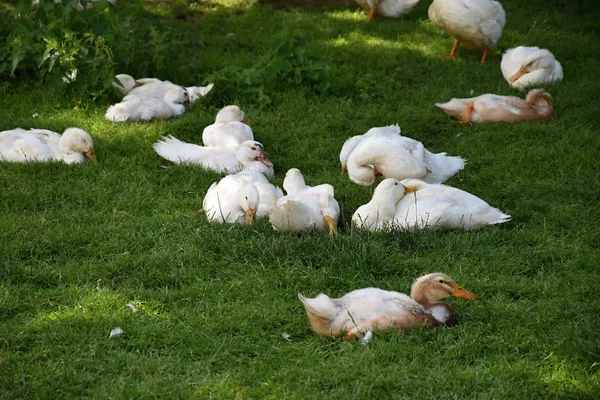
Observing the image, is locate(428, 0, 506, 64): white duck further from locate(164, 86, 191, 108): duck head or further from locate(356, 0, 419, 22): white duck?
locate(164, 86, 191, 108): duck head

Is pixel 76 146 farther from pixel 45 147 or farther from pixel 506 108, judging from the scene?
pixel 506 108

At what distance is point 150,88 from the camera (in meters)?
8.73

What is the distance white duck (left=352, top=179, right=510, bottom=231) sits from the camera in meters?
6.04

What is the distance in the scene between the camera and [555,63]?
9578 mm

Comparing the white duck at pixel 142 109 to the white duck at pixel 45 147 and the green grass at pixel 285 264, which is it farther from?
the white duck at pixel 45 147

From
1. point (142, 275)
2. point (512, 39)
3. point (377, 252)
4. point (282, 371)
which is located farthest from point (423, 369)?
point (512, 39)

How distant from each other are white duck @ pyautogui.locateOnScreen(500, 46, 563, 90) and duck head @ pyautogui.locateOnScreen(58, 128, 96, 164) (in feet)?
15.6

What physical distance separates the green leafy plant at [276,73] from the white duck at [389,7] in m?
2.77

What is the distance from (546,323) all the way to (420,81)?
533 cm

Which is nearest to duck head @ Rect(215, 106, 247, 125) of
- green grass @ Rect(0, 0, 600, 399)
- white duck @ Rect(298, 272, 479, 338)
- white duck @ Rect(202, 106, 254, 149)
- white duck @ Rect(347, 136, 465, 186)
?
white duck @ Rect(202, 106, 254, 149)

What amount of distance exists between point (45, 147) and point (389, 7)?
5837 millimetres

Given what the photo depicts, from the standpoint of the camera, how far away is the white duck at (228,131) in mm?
7625

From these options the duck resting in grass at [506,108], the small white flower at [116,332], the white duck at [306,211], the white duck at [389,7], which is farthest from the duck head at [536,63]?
the small white flower at [116,332]

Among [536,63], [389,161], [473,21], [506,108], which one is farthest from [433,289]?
[473,21]
